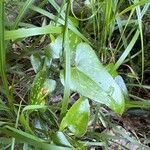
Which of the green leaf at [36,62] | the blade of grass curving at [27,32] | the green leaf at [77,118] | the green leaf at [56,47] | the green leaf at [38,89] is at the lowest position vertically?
the green leaf at [77,118]

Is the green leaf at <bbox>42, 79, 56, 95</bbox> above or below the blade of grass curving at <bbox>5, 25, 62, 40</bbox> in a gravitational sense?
below

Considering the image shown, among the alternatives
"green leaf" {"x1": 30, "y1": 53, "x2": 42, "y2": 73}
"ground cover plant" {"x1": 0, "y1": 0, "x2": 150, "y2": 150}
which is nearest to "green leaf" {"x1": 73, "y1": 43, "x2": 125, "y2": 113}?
"ground cover plant" {"x1": 0, "y1": 0, "x2": 150, "y2": 150}

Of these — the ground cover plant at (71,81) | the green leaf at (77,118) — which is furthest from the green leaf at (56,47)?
the green leaf at (77,118)

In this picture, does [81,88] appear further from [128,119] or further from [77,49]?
[128,119]

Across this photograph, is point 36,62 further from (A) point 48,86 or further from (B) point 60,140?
(B) point 60,140

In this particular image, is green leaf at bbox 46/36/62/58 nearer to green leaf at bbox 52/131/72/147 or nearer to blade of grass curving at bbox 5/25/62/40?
blade of grass curving at bbox 5/25/62/40

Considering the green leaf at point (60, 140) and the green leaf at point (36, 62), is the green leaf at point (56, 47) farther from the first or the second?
the green leaf at point (60, 140)

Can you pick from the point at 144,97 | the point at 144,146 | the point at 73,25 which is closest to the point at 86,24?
the point at 73,25

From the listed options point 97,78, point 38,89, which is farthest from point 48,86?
point 97,78
